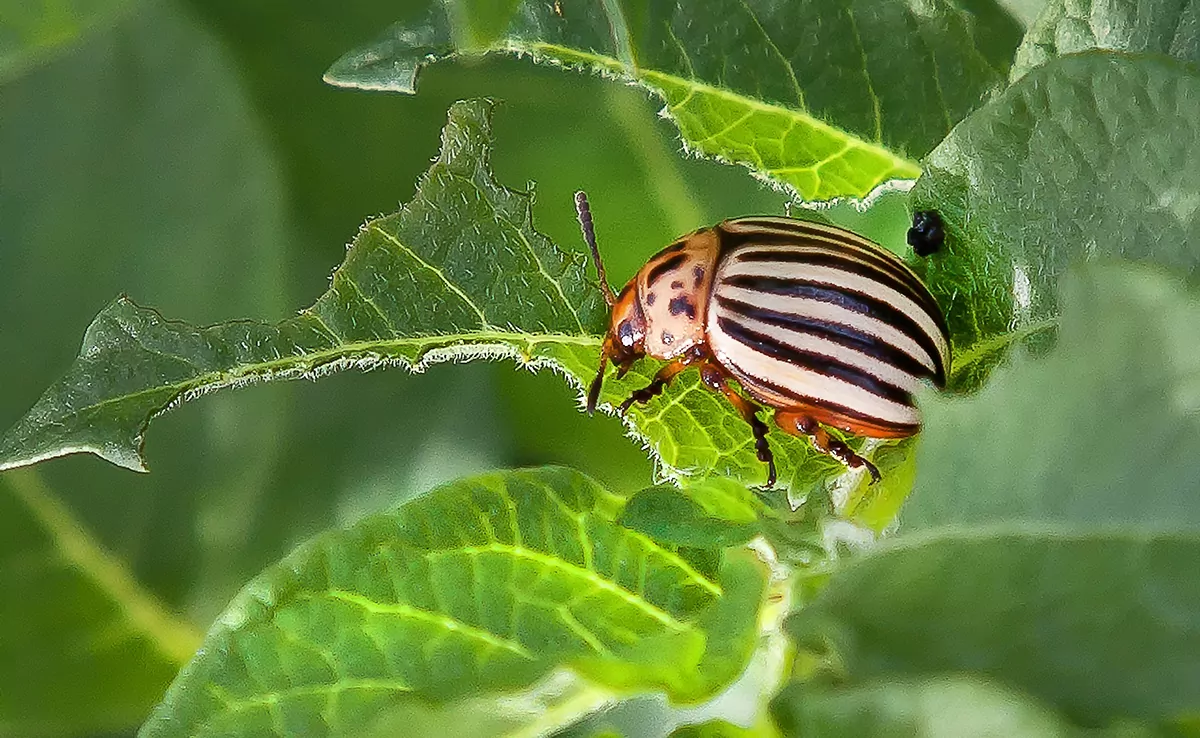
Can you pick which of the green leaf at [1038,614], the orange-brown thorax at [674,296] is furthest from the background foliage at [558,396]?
the orange-brown thorax at [674,296]

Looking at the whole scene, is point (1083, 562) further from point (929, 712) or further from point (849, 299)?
point (849, 299)

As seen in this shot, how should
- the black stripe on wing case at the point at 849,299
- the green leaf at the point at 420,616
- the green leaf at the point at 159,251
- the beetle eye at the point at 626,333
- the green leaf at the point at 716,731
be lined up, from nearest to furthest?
the green leaf at the point at 716,731 < the green leaf at the point at 420,616 < the black stripe on wing case at the point at 849,299 < the beetle eye at the point at 626,333 < the green leaf at the point at 159,251

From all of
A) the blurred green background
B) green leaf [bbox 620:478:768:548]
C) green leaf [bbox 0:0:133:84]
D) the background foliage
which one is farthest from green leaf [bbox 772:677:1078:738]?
green leaf [bbox 0:0:133:84]

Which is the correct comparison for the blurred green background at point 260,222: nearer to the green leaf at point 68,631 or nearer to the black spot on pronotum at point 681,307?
the green leaf at point 68,631

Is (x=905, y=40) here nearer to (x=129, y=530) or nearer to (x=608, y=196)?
(x=608, y=196)

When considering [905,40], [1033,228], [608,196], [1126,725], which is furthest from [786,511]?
[608,196]

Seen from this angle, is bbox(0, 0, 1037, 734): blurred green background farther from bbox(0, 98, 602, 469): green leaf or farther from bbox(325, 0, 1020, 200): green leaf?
bbox(0, 98, 602, 469): green leaf

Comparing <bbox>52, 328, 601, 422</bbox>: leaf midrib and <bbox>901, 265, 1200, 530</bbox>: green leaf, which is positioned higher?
<bbox>52, 328, 601, 422</bbox>: leaf midrib
